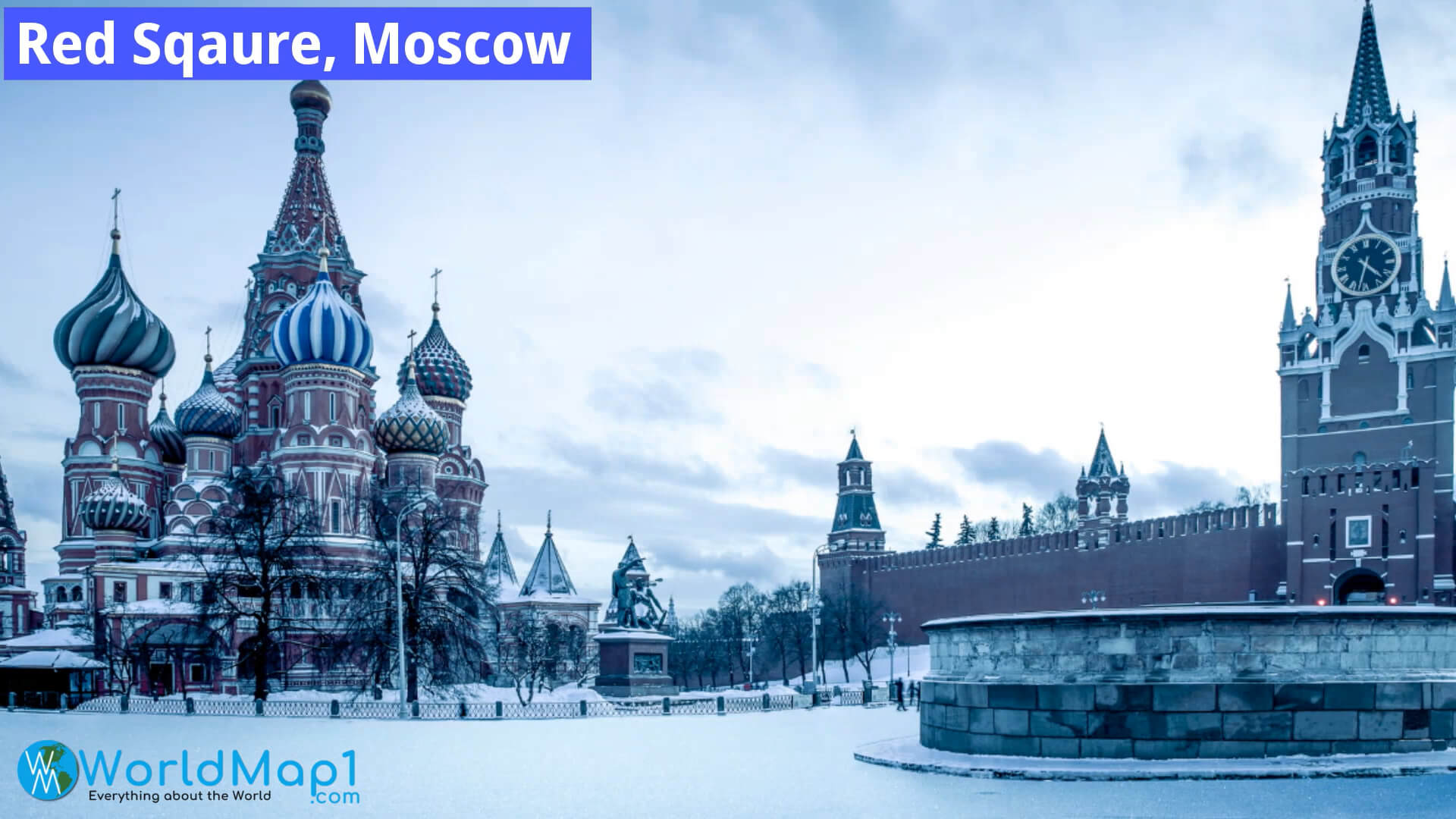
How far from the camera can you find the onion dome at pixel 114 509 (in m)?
48.5

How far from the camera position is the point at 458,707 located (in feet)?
88.6

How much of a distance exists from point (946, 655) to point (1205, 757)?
3.42 metres

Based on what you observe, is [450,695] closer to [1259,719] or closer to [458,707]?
[458,707]

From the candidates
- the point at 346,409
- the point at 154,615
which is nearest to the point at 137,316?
the point at 346,409

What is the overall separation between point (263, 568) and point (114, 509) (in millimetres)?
17396

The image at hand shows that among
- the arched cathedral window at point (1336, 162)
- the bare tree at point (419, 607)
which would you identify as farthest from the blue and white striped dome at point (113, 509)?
the arched cathedral window at point (1336, 162)

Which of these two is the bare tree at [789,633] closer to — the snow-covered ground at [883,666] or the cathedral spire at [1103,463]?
the snow-covered ground at [883,666]

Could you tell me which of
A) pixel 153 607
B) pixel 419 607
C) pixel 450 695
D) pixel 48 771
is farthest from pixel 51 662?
pixel 48 771

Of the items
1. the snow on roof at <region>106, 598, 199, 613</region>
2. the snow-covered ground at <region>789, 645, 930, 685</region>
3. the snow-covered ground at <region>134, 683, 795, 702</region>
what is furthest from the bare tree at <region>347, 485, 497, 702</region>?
the snow-covered ground at <region>789, 645, 930, 685</region>

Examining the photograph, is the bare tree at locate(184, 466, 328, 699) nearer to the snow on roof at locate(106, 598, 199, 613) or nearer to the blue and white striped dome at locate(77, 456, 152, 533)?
the snow on roof at locate(106, 598, 199, 613)

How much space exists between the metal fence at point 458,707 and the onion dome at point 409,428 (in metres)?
18.9

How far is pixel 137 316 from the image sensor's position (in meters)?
52.0

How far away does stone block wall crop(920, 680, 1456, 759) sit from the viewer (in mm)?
14258

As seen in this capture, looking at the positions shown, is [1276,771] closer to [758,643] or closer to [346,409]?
[346,409]
